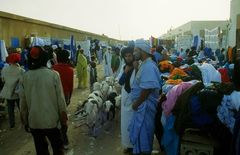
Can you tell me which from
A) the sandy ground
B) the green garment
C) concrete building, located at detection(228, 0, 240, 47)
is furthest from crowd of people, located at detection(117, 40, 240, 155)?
concrete building, located at detection(228, 0, 240, 47)

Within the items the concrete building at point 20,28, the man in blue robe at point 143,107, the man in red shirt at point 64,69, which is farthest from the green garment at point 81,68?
the man in blue robe at point 143,107

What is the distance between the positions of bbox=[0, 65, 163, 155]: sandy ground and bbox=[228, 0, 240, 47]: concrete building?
13392mm

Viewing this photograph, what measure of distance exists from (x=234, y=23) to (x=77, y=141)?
16.1 metres

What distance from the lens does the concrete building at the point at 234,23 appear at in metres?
19.1

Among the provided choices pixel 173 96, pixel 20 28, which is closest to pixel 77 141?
pixel 173 96

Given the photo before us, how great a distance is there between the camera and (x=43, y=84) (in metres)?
3.86

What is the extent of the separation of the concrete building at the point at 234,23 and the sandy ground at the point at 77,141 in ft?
43.9

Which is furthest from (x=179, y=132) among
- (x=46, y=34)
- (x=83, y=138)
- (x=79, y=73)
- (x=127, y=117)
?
(x=46, y=34)

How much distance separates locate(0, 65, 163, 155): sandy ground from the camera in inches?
243

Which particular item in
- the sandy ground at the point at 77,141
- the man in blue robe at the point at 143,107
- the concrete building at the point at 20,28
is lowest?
the sandy ground at the point at 77,141

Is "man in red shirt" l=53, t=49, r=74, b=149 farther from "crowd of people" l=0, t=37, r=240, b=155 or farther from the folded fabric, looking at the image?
the folded fabric

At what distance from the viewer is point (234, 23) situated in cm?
2000

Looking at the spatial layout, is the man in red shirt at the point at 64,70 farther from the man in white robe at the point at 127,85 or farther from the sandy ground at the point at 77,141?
the man in white robe at the point at 127,85

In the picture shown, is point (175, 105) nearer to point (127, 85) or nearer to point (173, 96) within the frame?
point (173, 96)
